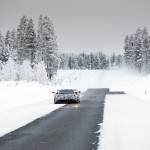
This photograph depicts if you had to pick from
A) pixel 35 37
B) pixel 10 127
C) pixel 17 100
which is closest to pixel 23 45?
pixel 35 37

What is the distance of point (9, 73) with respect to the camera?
2453 inches

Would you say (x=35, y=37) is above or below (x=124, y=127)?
above

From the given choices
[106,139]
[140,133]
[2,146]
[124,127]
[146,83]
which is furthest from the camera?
[146,83]

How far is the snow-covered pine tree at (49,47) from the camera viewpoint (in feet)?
279

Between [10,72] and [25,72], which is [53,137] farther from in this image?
[25,72]

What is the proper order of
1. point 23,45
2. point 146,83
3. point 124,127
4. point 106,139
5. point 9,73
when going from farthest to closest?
point 23,45 < point 146,83 < point 9,73 < point 124,127 < point 106,139

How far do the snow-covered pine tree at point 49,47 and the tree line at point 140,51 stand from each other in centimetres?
4989

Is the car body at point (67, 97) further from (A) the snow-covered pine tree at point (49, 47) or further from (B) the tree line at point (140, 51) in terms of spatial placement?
(B) the tree line at point (140, 51)

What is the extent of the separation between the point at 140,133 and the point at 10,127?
5.41 m

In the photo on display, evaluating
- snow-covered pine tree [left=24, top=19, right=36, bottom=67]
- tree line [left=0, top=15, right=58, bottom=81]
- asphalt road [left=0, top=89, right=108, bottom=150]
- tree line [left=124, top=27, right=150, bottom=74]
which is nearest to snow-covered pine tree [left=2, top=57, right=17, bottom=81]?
tree line [left=0, top=15, right=58, bottom=81]

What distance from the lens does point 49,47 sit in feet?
280

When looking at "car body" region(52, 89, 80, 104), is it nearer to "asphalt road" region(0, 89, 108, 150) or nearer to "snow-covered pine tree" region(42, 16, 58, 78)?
"asphalt road" region(0, 89, 108, 150)

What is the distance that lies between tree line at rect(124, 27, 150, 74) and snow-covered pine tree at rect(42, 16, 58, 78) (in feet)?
164

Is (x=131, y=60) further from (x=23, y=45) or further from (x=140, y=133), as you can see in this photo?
(x=140, y=133)
